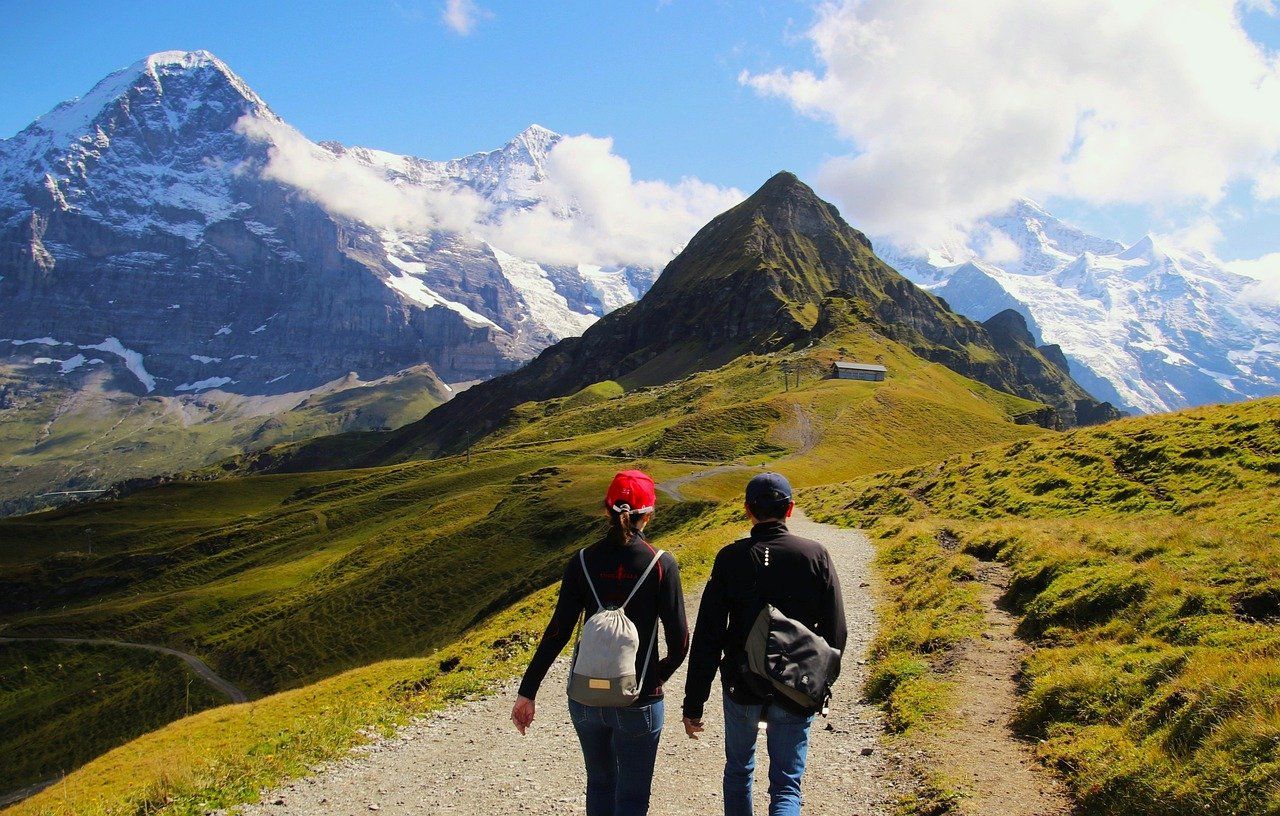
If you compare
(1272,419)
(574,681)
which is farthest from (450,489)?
(574,681)

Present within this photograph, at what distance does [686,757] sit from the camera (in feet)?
42.5

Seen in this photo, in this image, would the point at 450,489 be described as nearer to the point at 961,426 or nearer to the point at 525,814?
the point at 961,426

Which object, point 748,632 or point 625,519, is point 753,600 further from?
point 625,519

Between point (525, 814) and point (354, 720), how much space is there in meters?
6.58

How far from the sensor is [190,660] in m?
83.8

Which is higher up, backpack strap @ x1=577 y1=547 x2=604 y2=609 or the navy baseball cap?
the navy baseball cap

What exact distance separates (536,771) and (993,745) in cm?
763

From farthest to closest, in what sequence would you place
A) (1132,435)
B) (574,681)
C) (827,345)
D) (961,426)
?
(827,345) < (961,426) < (1132,435) < (574,681)

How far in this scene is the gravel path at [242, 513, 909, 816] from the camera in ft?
36.7

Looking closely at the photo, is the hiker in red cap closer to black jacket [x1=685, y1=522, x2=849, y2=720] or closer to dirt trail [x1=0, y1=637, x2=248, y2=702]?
black jacket [x1=685, y1=522, x2=849, y2=720]

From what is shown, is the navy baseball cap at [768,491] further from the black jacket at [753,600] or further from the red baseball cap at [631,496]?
the red baseball cap at [631,496]

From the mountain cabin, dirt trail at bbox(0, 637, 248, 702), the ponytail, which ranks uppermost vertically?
the mountain cabin

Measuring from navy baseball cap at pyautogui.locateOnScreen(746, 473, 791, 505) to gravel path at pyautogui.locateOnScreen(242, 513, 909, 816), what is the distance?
209 inches

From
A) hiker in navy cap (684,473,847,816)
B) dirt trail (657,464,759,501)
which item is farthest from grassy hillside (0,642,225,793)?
hiker in navy cap (684,473,847,816)
